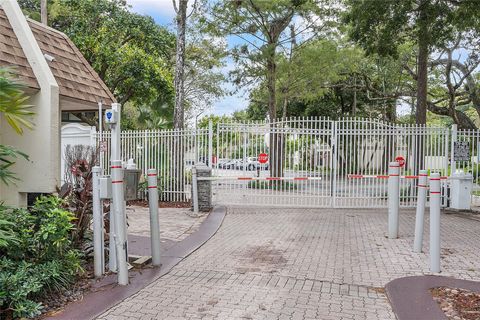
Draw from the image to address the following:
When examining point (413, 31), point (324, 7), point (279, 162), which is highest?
point (324, 7)

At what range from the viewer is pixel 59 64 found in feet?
21.3

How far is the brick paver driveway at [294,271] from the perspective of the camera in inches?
173

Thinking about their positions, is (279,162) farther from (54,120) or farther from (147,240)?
(54,120)

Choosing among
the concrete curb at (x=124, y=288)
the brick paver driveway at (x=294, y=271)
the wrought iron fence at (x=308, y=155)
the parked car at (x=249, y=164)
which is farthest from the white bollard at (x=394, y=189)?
the parked car at (x=249, y=164)

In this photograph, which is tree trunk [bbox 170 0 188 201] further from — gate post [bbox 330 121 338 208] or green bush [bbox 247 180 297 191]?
gate post [bbox 330 121 338 208]

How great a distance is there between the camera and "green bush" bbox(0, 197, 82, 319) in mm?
4125

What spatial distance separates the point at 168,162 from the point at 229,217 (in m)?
2.92

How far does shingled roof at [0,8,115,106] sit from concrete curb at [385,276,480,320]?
5010 mm

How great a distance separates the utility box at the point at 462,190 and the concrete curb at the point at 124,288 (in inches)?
303

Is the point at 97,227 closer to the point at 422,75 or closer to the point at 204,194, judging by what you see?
the point at 204,194

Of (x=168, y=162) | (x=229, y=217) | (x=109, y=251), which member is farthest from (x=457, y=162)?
(x=109, y=251)

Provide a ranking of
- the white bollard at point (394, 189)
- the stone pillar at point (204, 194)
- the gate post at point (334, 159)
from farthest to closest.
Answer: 1. the gate post at point (334, 159)
2. the stone pillar at point (204, 194)
3. the white bollard at point (394, 189)

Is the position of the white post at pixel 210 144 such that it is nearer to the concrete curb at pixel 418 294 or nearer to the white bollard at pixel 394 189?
the white bollard at pixel 394 189

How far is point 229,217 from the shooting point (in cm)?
1040
